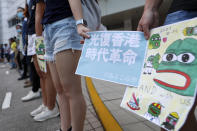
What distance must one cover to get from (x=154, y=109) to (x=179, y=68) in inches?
8.3

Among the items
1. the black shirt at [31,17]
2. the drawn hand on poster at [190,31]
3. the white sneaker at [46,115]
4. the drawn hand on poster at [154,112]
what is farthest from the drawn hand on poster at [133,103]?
the black shirt at [31,17]

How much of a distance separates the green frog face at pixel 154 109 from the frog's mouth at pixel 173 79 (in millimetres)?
101

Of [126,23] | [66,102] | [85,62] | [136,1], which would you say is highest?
[136,1]

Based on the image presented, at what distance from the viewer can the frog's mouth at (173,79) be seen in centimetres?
66

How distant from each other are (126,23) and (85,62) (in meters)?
14.2

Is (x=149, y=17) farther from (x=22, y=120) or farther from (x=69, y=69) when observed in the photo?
(x=22, y=120)

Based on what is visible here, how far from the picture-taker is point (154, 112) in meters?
0.73

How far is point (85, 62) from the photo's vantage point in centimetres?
107

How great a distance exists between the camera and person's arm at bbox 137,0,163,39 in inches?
33.5

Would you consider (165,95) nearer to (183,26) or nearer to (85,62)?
(183,26)

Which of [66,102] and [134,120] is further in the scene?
[134,120]

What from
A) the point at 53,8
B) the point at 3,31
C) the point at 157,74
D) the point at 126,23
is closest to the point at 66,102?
the point at 53,8

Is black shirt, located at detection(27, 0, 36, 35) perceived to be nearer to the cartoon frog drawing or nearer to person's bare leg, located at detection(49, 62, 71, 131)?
the cartoon frog drawing

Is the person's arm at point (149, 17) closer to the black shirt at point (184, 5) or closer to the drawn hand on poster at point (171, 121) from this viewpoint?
the black shirt at point (184, 5)
